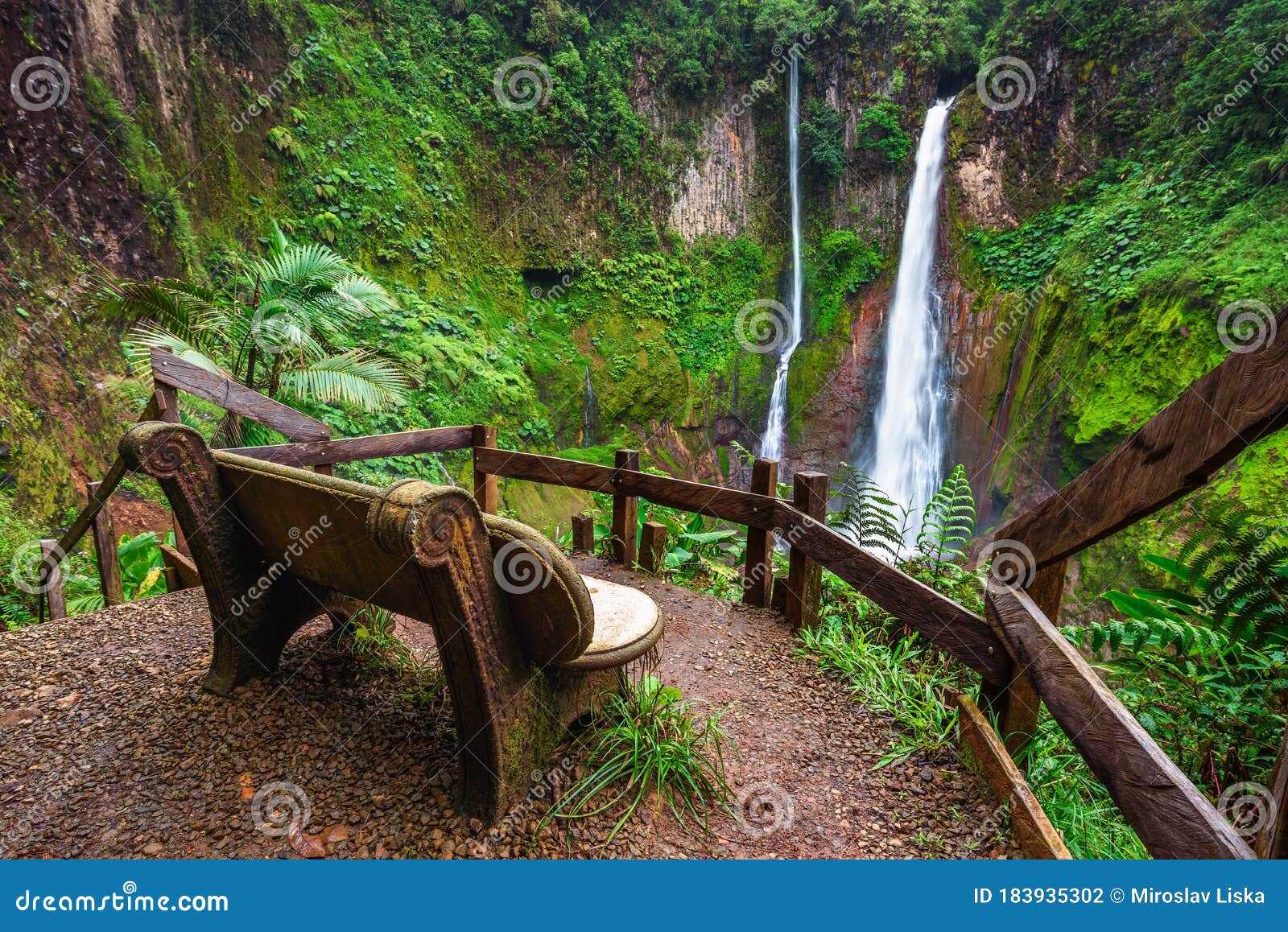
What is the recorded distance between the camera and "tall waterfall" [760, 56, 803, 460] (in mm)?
14352

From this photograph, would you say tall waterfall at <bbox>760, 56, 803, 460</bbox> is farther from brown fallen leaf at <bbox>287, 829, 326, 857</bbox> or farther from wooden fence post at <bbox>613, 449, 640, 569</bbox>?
brown fallen leaf at <bbox>287, 829, 326, 857</bbox>

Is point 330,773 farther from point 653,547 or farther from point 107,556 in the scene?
point 107,556

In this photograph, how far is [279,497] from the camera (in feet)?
7.08

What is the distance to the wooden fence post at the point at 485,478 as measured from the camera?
210 inches

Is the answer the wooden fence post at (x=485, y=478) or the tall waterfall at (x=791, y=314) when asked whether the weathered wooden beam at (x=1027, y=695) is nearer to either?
the wooden fence post at (x=485, y=478)

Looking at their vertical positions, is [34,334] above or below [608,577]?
above

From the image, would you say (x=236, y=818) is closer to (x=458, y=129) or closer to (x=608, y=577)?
(x=608, y=577)

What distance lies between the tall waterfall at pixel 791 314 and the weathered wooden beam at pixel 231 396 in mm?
11131

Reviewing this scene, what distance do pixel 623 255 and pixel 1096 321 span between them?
28.9ft

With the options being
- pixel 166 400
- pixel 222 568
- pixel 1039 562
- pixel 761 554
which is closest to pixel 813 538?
pixel 761 554

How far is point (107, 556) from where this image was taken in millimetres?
3988

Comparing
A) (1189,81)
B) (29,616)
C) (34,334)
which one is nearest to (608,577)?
(29,616)

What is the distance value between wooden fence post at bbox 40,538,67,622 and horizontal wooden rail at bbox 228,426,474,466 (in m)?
1.21

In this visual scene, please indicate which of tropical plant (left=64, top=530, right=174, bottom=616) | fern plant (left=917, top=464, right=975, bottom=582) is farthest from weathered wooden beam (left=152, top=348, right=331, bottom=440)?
fern plant (left=917, top=464, right=975, bottom=582)
